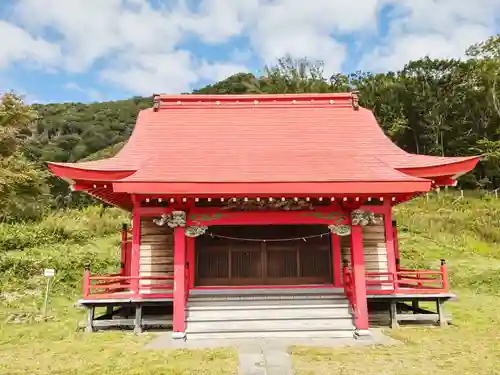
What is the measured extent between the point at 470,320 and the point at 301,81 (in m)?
37.2

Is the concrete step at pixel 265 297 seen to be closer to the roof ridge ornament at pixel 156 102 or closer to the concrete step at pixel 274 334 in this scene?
the concrete step at pixel 274 334

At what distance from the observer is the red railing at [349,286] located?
33.1 ft

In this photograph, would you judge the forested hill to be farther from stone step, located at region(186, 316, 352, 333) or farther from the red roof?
stone step, located at region(186, 316, 352, 333)

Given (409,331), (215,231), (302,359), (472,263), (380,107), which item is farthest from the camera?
(380,107)

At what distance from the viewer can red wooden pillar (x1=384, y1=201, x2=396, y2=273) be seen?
10883mm

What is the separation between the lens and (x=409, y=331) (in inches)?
393

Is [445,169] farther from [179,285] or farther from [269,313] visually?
[179,285]

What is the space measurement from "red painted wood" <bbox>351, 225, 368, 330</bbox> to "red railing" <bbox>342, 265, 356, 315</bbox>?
24 centimetres

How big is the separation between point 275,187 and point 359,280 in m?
3.11

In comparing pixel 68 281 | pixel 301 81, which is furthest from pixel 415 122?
pixel 68 281

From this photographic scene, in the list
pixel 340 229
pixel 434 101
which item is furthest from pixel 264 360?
pixel 434 101

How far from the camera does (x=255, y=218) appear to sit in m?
10.0

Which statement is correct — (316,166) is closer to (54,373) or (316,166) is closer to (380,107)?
(54,373)

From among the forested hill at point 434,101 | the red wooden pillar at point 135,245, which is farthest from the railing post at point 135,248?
the forested hill at point 434,101
